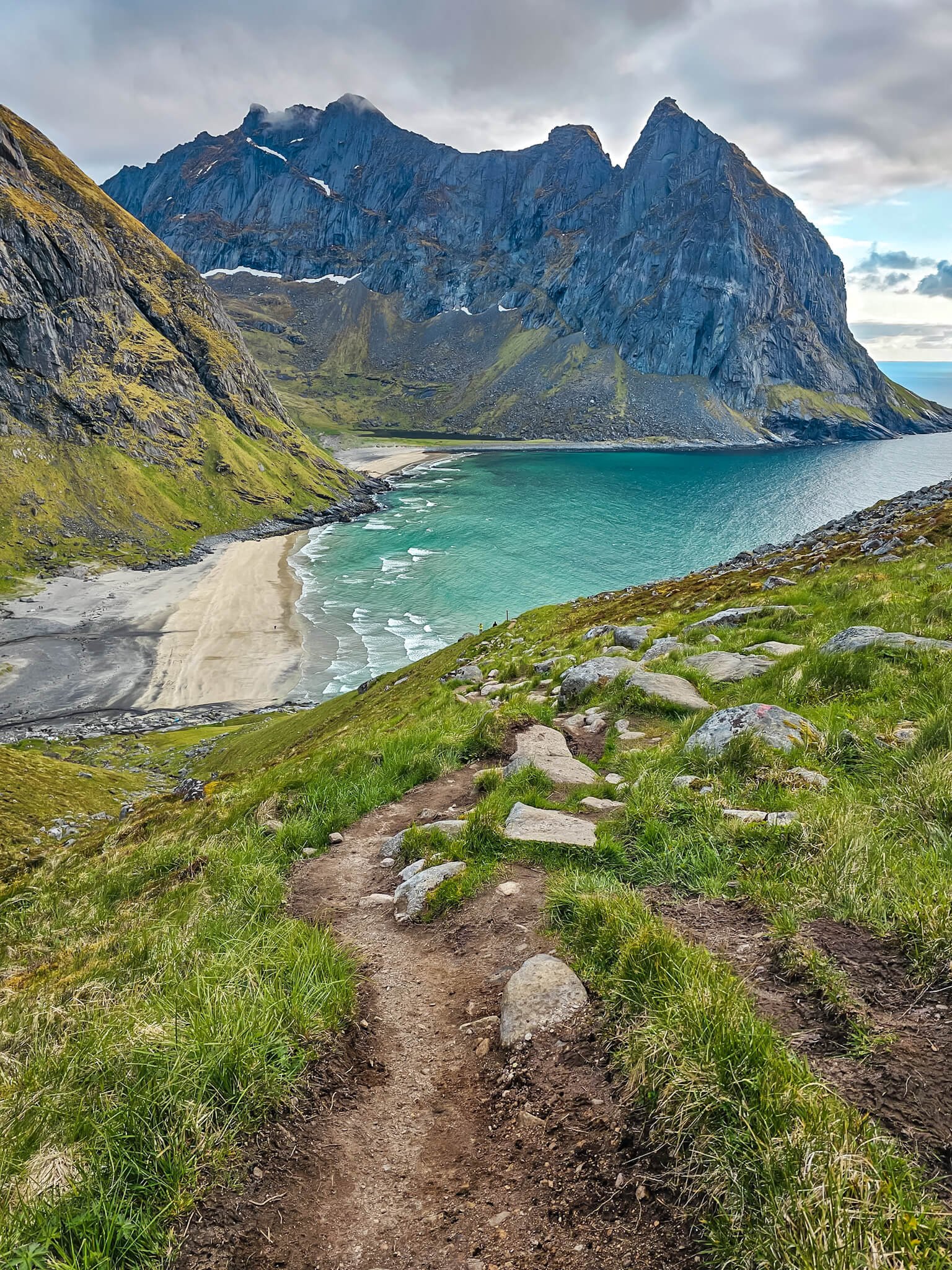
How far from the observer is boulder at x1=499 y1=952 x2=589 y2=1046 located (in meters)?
4.99

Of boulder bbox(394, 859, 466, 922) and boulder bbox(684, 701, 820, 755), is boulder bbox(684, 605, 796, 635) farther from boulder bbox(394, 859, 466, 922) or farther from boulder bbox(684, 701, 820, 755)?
boulder bbox(394, 859, 466, 922)

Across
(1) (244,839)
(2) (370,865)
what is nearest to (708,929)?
(2) (370,865)

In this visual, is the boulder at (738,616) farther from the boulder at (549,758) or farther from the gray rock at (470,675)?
the gray rock at (470,675)

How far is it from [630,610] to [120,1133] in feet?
106

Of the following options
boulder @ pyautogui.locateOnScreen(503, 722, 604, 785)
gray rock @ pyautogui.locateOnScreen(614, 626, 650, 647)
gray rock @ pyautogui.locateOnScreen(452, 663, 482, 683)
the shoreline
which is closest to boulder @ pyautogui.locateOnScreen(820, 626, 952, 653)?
boulder @ pyautogui.locateOnScreen(503, 722, 604, 785)

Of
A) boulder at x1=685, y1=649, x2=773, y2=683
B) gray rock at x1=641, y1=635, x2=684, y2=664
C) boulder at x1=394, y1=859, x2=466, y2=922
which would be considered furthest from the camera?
gray rock at x1=641, y1=635, x2=684, y2=664

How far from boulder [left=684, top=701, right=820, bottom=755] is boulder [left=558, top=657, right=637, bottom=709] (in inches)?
156

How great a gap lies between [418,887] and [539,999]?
2999 mm

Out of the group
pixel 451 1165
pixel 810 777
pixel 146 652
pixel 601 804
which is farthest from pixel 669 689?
pixel 146 652

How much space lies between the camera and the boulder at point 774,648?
12.9m

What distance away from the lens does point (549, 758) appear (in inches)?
420

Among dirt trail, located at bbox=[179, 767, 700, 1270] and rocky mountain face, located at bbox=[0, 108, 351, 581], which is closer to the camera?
dirt trail, located at bbox=[179, 767, 700, 1270]

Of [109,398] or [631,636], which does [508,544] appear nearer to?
[109,398]

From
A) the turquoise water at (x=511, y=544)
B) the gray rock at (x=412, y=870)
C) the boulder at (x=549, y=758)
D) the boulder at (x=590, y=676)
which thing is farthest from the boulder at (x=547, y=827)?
the turquoise water at (x=511, y=544)
